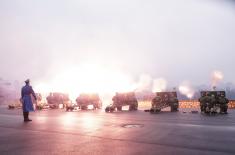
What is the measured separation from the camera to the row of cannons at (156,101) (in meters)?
22.9

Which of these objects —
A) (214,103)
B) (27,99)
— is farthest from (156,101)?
(27,99)

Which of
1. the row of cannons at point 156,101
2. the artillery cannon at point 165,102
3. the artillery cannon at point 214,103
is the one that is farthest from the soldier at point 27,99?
the artillery cannon at point 214,103

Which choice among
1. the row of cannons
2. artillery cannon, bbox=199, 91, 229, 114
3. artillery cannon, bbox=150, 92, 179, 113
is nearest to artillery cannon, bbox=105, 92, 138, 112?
the row of cannons

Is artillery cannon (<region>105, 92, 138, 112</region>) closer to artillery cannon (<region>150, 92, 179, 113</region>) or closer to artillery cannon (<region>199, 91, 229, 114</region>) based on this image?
artillery cannon (<region>150, 92, 179, 113</region>)

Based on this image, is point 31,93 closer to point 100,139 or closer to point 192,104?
point 100,139

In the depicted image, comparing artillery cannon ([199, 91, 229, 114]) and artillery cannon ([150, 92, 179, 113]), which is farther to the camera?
artillery cannon ([150, 92, 179, 113])

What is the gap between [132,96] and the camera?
103ft

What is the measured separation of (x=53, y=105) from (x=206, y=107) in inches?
889

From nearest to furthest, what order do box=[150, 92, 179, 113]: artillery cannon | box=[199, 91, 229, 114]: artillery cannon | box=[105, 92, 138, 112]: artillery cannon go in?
box=[199, 91, 229, 114]: artillery cannon, box=[150, 92, 179, 113]: artillery cannon, box=[105, 92, 138, 112]: artillery cannon

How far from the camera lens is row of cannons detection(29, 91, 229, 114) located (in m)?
22.9

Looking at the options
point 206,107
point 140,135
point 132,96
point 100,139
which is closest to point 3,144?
point 100,139

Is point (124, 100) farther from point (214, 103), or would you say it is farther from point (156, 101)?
point (214, 103)

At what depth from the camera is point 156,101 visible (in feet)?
88.2

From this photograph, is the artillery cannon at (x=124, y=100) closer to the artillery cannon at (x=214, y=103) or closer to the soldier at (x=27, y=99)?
the artillery cannon at (x=214, y=103)
